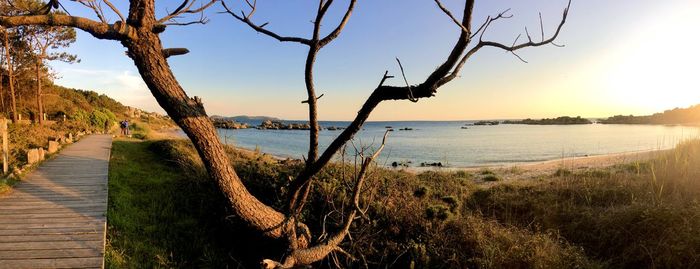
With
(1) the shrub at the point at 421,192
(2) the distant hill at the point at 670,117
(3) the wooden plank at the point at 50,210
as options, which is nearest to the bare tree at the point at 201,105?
(1) the shrub at the point at 421,192

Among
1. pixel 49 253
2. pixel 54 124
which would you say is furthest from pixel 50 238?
pixel 54 124

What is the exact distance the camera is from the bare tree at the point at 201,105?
3045mm

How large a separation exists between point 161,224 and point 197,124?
3284mm

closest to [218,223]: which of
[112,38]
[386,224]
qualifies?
[386,224]

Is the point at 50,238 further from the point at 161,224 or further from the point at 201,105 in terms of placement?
the point at 201,105

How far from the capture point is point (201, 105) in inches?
167

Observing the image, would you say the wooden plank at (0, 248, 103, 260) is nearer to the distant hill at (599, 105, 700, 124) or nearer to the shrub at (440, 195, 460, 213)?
the shrub at (440, 195, 460, 213)

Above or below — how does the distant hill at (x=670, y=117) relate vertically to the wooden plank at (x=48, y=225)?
above

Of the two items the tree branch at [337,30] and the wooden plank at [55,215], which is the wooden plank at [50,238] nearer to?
the wooden plank at [55,215]

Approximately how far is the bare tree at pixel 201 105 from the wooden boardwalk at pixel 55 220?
6.38 ft

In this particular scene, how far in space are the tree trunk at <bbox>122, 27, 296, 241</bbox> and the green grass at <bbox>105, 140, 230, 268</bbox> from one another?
1.65m

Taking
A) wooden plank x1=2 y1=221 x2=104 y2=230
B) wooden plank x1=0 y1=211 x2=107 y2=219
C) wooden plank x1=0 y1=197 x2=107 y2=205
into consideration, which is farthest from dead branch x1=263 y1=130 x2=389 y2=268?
wooden plank x1=0 y1=197 x2=107 y2=205

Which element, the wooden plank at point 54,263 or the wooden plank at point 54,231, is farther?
the wooden plank at point 54,231

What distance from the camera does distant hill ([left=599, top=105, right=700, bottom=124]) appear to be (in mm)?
49406
